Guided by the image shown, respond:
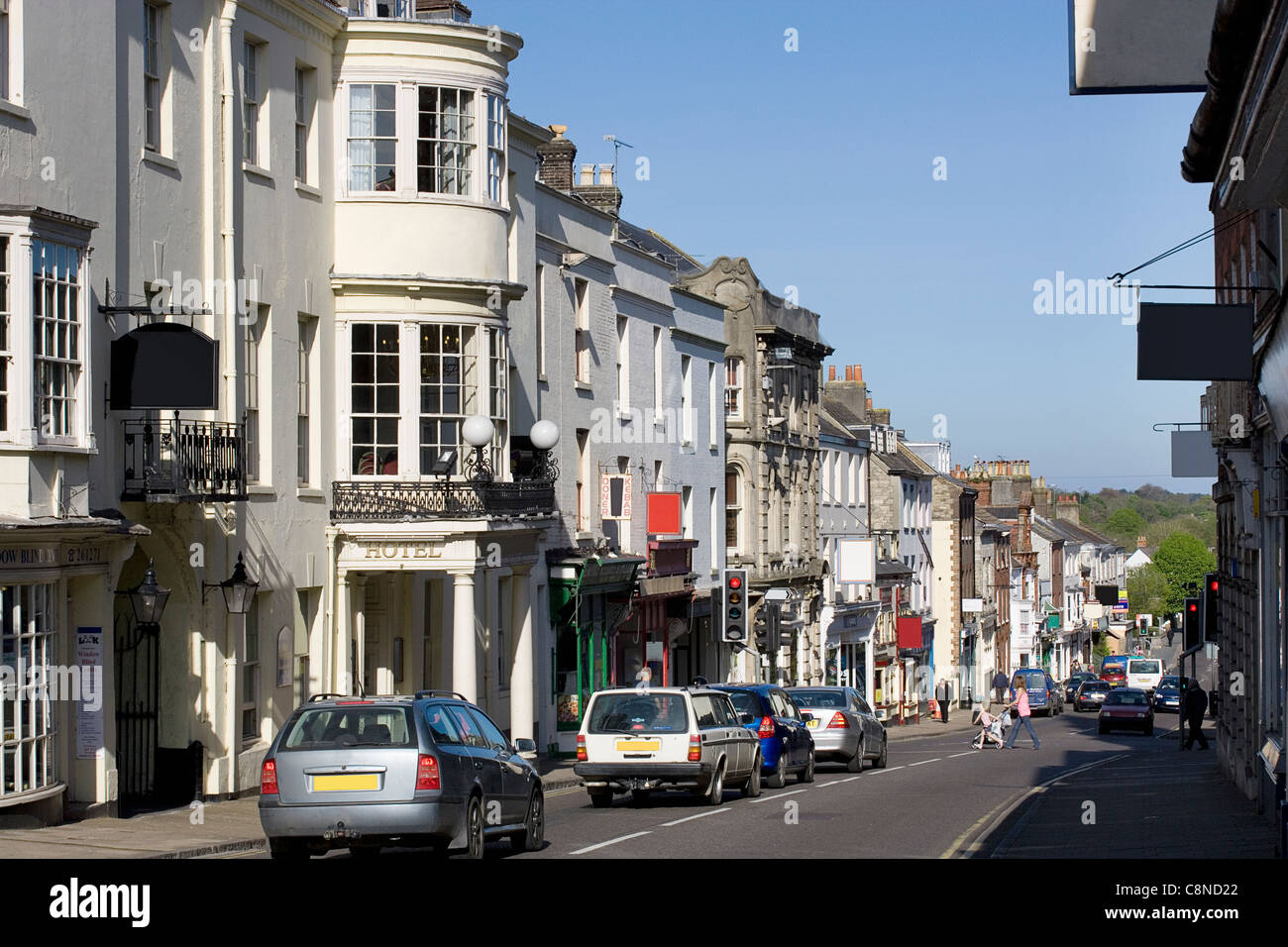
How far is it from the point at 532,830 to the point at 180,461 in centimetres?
656

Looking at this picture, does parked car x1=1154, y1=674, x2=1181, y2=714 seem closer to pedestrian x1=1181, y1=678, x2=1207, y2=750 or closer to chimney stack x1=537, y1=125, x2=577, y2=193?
pedestrian x1=1181, y1=678, x2=1207, y2=750

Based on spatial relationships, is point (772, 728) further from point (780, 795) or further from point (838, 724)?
point (838, 724)

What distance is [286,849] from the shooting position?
15094 mm

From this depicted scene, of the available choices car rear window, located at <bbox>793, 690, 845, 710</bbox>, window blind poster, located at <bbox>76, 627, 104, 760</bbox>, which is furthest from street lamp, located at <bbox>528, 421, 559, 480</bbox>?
window blind poster, located at <bbox>76, 627, 104, 760</bbox>

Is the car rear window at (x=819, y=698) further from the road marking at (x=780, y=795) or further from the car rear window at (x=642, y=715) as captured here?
the car rear window at (x=642, y=715)

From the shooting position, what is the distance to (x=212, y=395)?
780 inches

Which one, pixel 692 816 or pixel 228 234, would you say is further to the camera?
pixel 228 234

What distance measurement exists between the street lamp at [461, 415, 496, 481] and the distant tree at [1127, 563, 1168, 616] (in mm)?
128303

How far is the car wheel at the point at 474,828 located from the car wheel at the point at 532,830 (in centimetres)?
119

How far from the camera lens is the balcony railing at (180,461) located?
803 inches

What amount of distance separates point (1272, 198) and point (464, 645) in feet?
58.9

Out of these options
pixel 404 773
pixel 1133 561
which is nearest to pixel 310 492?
pixel 404 773

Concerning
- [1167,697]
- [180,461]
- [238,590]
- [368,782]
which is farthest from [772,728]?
[1167,697]
